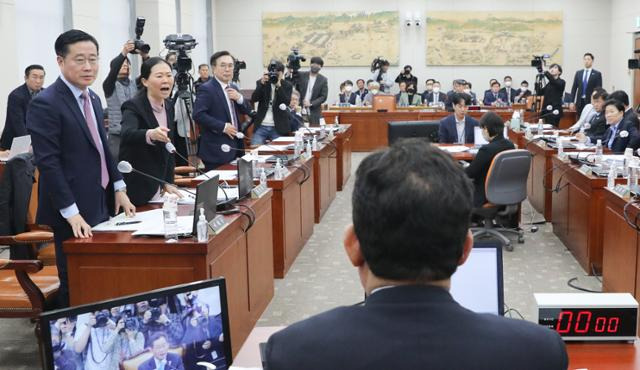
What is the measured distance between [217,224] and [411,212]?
2292 mm

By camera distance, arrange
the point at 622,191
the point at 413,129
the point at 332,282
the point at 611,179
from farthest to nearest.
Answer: the point at 413,129 < the point at 332,282 < the point at 611,179 < the point at 622,191

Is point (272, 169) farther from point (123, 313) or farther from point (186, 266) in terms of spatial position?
point (123, 313)

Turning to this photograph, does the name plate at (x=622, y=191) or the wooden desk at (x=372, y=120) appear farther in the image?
the wooden desk at (x=372, y=120)

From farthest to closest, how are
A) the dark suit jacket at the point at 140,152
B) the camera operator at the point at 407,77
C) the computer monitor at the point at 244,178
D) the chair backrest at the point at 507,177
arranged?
1. the camera operator at the point at 407,77
2. the chair backrest at the point at 507,177
3. the computer monitor at the point at 244,178
4. the dark suit jacket at the point at 140,152

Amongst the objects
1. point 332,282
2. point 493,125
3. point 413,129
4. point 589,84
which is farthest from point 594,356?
point 589,84

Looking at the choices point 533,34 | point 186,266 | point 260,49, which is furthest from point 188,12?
point 186,266

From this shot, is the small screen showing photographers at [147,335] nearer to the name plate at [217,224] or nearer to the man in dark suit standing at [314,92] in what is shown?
the name plate at [217,224]

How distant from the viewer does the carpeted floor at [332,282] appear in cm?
394

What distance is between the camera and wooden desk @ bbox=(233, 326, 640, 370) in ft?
6.27

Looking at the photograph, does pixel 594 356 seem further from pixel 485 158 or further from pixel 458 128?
pixel 458 128

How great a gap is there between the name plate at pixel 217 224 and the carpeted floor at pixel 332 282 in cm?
80

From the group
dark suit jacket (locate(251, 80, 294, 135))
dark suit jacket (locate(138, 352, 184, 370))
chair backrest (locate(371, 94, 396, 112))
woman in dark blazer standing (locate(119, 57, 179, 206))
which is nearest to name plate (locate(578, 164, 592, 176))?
→ woman in dark blazer standing (locate(119, 57, 179, 206))

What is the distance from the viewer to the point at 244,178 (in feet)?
13.1

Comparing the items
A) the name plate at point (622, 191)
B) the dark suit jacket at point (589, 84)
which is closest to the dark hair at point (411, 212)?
the name plate at point (622, 191)
